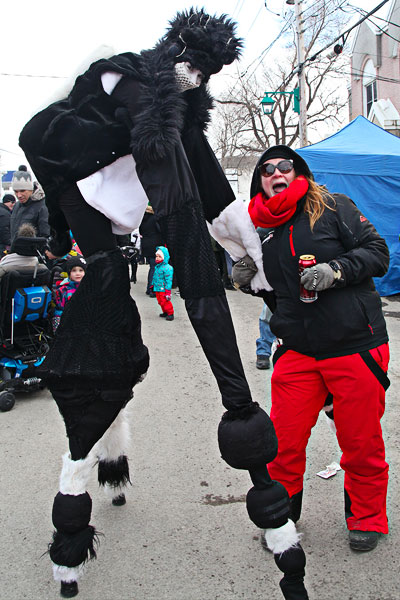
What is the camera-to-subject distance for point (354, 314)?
2.35m

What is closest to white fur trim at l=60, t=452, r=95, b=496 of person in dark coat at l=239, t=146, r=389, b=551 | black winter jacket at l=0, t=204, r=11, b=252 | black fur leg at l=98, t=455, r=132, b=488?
black fur leg at l=98, t=455, r=132, b=488

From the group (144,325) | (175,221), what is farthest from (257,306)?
(175,221)

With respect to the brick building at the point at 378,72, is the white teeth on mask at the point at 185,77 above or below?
below

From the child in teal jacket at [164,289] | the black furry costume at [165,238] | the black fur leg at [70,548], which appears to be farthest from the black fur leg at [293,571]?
the child in teal jacket at [164,289]

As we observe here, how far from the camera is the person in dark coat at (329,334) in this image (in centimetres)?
233

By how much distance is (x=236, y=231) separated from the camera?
1.79 meters

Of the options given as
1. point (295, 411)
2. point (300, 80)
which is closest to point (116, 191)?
point (295, 411)

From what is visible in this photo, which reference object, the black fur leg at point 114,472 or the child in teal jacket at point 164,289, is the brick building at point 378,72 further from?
the black fur leg at point 114,472

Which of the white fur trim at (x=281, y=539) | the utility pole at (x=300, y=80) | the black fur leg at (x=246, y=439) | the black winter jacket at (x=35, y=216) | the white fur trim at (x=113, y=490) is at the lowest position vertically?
the white fur trim at (x=113, y=490)

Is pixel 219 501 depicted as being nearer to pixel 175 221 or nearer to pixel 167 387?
pixel 175 221

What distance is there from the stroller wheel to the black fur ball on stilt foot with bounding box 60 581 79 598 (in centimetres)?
250

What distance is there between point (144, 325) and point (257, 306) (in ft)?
7.31

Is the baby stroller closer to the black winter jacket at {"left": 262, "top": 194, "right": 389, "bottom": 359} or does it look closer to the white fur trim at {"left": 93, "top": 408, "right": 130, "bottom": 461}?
the white fur trim at {"left": 93, "top": 408, "right": 130, "bottom": 461}

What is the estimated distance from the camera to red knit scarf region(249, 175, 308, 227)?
7.72 ft
